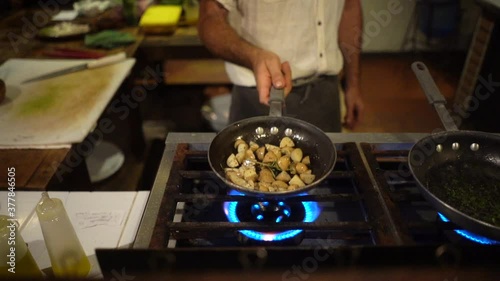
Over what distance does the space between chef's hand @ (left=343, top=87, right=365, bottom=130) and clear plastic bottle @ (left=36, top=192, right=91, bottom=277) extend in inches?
41.1

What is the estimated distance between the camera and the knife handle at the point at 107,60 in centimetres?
187

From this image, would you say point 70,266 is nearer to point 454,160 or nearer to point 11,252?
point 11,252

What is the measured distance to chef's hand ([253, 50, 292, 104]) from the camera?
1.04 metres

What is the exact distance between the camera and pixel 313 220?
0.89 meters

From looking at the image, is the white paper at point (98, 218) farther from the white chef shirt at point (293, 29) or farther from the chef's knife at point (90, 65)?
the chef's knife at point (90, 65)

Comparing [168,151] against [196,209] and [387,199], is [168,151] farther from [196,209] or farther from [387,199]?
[387,199]

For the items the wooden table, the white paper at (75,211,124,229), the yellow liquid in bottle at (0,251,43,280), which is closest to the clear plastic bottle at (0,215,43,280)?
the yellow liquid in bottle at (0,251,43,280)

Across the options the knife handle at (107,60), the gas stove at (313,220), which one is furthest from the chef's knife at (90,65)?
the gas stove at (313,220)

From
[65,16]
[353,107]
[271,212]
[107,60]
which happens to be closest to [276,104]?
[271,212]

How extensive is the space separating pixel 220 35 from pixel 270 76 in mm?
395

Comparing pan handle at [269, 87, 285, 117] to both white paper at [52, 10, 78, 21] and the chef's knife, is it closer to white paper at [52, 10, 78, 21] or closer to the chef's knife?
the chef's knife

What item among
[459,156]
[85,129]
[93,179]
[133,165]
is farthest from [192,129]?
[459,156]

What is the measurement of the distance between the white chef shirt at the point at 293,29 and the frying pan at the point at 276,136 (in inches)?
16.4

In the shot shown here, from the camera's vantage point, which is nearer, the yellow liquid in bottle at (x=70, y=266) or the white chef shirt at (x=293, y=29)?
the yellow liquid in bottle at (x=70, y=266)
